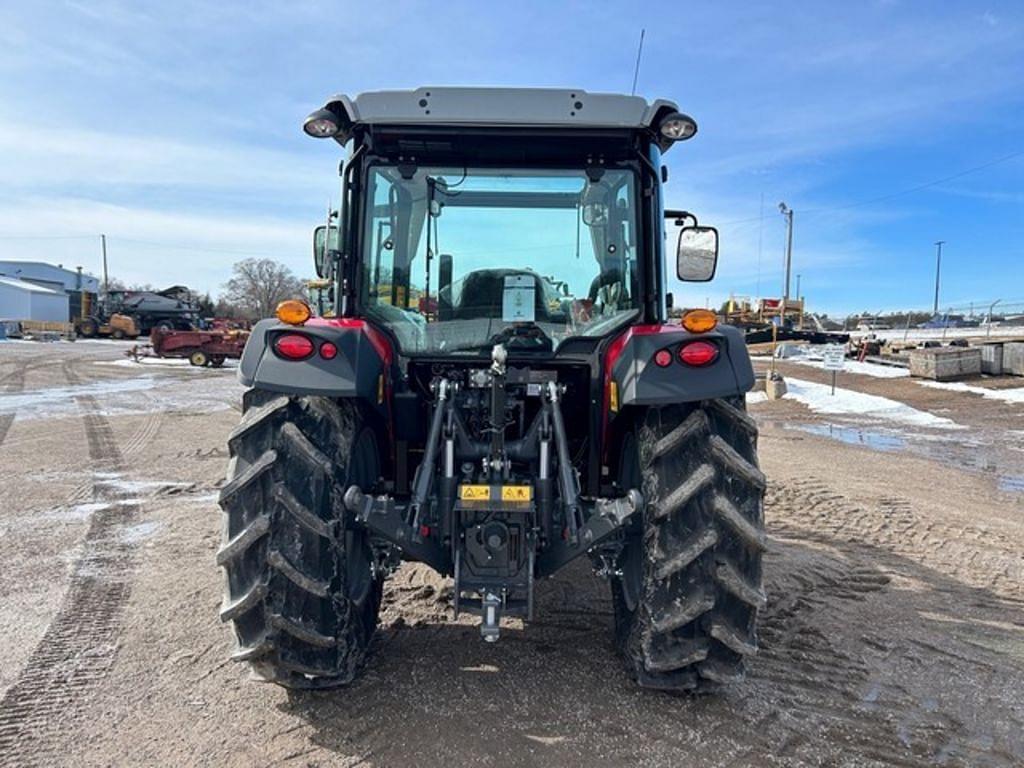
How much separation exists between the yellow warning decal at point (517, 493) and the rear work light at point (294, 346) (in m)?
0.99

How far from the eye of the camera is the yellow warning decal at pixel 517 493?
296cm

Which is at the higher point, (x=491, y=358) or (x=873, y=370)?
(x=491, y=358)

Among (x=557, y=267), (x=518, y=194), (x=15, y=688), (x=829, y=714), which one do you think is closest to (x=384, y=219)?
(x=518, y=194)

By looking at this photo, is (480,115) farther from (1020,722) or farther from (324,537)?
(1020,722)

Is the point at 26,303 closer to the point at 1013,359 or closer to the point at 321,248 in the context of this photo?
the point at 1013,359

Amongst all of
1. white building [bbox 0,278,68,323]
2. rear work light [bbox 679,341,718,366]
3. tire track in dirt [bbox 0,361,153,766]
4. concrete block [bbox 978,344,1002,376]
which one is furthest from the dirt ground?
white building [bbox 0,278,68,323]

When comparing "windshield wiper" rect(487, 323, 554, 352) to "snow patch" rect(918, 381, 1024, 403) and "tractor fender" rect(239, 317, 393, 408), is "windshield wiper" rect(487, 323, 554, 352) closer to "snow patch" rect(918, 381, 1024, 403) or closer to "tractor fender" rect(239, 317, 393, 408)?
"tractor fender" rect(239, 317, 393, 408)

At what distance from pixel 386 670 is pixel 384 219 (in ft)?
7.10

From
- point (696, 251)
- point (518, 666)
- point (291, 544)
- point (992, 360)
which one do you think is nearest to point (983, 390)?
point (992, 360)

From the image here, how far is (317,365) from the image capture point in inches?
115

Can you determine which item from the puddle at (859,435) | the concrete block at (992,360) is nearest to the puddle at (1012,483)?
the puddle at (859,435)

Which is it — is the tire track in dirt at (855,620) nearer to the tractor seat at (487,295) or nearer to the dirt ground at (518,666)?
the dirt ground at (518,666)

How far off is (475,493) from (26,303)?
6715 cm

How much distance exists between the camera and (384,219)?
3.53 meters
